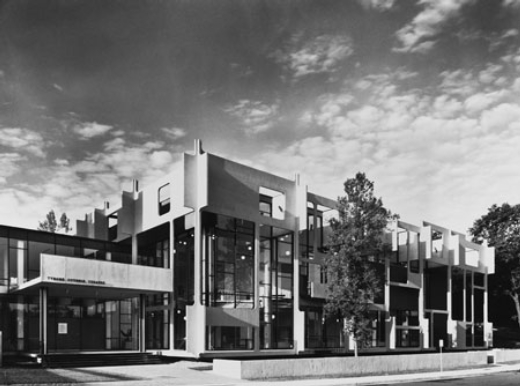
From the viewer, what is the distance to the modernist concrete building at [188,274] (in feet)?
121

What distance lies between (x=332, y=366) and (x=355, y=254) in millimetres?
8654

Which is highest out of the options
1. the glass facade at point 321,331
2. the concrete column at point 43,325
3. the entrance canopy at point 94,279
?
the entrance canopy at point 94,279

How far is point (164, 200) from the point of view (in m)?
43.8

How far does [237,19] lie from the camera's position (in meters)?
44.2

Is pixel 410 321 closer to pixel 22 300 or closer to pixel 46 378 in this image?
pixel 22 300

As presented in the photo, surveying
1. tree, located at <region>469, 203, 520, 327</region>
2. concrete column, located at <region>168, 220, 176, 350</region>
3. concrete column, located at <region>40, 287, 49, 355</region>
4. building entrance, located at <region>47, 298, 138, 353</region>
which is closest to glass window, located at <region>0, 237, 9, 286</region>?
building entrance, located at <region>47, 298, 138, 353</region>

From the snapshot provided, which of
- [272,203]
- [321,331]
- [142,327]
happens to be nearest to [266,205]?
[272,203]

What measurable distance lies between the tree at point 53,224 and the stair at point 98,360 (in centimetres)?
4194

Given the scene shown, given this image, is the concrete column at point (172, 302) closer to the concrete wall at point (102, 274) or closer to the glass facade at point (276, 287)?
the concrete wall at point (102, 274)

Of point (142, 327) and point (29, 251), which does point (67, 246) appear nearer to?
point (29, 251)

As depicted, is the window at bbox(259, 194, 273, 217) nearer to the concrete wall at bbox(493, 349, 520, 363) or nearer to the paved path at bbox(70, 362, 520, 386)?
the paved path at bbox(70, 362, 520, 386)

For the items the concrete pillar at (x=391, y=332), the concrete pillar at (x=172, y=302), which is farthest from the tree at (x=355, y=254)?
the concrete pillar at (x=391, y=332)

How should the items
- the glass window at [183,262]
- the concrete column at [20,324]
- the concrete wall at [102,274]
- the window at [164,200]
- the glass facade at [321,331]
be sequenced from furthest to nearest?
the glass facade at [321,331]
the window at [164,200]
the glass window at [183,262]
the concrete column at [20,324]
the concrete wall at [102,274]

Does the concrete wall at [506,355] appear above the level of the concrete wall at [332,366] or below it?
below
